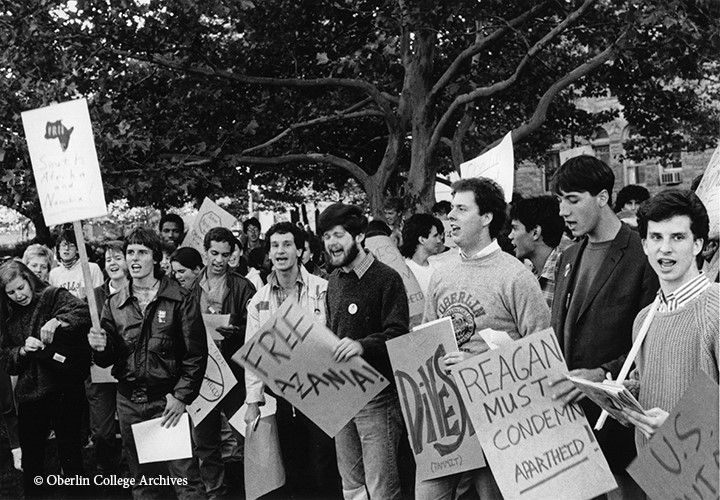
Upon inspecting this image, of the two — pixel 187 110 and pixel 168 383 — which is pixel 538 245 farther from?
pixel 187 110

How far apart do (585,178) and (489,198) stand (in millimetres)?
516

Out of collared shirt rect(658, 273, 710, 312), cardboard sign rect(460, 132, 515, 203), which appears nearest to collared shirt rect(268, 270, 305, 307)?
cardboard sign rect(460, 132, 515, 203)

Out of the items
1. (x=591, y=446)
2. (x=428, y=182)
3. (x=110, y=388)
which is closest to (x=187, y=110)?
(x=428, y=182)

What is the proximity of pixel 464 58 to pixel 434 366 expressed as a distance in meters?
7.95

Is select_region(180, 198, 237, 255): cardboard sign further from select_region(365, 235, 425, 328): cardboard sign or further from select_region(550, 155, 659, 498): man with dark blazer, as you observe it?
select_region(550, 155, 659, 498): man with dark blazer

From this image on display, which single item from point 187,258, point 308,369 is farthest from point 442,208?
point 308,369

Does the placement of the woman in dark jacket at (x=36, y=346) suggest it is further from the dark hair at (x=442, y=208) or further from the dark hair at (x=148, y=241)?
the dark hair at (x=442, y=208)

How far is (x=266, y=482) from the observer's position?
211 inches

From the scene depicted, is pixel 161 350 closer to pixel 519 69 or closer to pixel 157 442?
pixel 157 442

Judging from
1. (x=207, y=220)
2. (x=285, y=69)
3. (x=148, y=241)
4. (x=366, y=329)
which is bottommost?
(x=366, y=329)

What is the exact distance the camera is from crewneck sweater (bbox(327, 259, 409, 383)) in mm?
4613

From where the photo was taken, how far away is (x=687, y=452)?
2.83 meters

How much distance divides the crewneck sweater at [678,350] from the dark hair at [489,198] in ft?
3.69

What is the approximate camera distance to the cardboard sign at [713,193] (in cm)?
365
